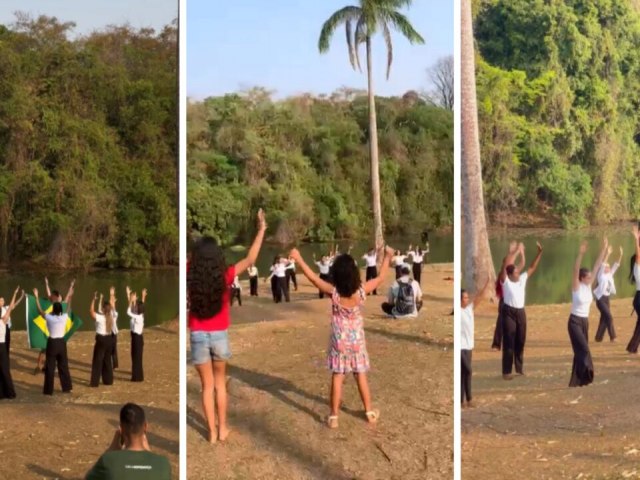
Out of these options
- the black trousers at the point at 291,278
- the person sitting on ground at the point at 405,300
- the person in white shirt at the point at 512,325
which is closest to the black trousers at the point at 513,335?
the person in white shirt at the point at 512,325

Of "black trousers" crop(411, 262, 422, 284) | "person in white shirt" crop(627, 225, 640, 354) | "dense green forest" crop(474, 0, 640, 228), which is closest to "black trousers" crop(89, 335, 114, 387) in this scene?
"black trousers" crop(411, 262, 422, 284)

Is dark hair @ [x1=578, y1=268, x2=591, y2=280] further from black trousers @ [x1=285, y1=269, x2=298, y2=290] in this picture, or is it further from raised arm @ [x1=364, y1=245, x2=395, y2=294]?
black trousers @ [x1=285, y1=269, x2=298, y2=290]

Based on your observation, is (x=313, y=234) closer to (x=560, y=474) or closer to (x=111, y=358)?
(x=111, y=358)

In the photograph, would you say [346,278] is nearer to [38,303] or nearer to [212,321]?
[212,321]

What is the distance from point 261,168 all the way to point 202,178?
362 millimetres

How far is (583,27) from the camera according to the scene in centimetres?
556

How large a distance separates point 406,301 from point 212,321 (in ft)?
3.91

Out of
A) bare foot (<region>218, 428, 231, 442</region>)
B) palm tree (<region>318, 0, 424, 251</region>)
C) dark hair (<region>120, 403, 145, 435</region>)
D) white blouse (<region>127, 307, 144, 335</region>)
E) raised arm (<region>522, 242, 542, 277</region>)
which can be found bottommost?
bare foot (<region>218, 428, 231, 442</region>)

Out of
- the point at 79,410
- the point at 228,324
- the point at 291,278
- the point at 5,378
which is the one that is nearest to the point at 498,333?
the point at 291,278

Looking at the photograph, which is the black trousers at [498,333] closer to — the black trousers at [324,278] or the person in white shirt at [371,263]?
the person in white shirt at [371,263]

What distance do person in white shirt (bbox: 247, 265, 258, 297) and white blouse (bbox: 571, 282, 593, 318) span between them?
192 centimetres

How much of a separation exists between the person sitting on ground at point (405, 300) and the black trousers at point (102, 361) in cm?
167

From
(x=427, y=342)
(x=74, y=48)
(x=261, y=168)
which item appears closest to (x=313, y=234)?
(x=261, y=168)

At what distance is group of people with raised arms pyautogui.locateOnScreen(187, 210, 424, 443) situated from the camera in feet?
16.0
